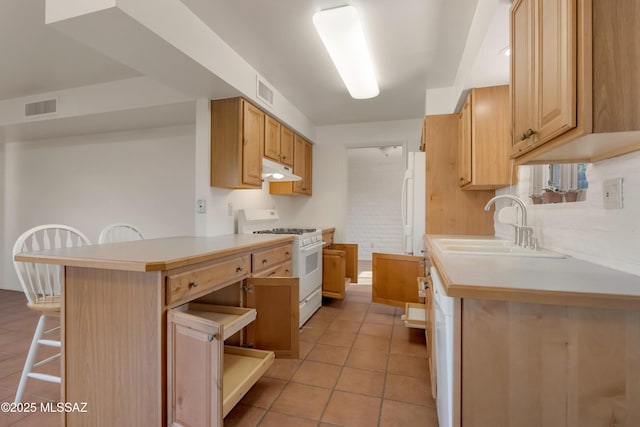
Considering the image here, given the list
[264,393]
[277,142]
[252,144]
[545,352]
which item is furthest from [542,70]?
[277,142]

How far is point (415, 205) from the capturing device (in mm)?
2848

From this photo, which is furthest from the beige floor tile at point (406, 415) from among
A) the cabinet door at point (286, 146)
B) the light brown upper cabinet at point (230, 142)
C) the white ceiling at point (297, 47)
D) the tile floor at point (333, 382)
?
the cabinet door at point (286, 146)

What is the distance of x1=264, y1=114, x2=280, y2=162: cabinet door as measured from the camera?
2.90 meters

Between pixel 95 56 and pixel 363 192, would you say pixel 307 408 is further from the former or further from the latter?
pixel 363 192

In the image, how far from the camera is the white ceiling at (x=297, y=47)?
1781 millimetres

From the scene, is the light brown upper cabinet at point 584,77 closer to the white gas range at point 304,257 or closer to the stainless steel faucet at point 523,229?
the stainless steel faucet at point 523,229

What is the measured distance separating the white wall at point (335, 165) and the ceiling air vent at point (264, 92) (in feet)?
4.87

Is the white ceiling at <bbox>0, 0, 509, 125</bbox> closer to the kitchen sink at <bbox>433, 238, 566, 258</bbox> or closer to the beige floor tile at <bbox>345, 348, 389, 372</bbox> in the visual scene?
the kitchen sink at <bbox>433, 238, 566, 258</bbox>

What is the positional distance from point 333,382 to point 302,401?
255 millimetres

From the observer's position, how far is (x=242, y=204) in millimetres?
3078

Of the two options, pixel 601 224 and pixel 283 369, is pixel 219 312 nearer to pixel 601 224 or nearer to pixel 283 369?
pixel 283 369

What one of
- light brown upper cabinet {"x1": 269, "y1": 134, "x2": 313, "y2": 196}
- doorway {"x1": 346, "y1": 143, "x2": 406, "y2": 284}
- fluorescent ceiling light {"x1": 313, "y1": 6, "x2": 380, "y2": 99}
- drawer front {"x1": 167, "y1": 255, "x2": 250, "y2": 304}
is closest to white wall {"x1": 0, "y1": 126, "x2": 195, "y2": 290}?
light brown upper cabinet {"x1": 269, "y1": 134, "x2": 313, "y2": 196}

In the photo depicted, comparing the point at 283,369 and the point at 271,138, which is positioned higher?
the point at 271,138

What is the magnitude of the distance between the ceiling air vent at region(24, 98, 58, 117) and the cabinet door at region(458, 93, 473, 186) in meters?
3.84
